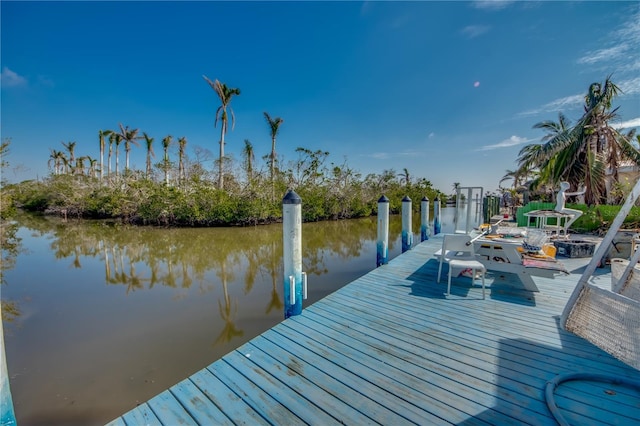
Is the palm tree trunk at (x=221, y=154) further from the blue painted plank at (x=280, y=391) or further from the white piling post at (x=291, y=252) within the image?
the blue painted plank at (x=280, y=391)

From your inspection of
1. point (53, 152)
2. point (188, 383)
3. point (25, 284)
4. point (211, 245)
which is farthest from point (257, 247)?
point (53, 152)

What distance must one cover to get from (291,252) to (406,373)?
1774mm

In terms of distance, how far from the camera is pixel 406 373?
218cm

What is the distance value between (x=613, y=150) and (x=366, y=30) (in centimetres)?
1032

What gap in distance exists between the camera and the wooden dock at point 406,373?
5.82 feet

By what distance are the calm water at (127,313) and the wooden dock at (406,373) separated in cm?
150

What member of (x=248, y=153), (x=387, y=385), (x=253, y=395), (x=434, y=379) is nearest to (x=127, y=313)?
(x=253, y=395)

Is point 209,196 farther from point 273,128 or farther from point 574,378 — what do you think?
point 574,378

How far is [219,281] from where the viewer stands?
22.5 feet

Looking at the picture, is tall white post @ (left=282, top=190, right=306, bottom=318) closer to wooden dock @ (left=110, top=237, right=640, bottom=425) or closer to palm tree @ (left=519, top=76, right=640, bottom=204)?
wooden dock @ (left=110, top=237, right=640, bottom=425)

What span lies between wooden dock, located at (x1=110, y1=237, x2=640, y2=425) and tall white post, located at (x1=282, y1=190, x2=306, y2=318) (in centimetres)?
21

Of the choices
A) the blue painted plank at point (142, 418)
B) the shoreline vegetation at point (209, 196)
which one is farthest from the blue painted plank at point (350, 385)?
the shoreline vegetation at point (209, 196)

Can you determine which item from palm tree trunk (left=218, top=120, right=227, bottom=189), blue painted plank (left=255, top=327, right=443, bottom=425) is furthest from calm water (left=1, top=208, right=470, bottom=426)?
palm tree trunk (left=218, top=120, right=227, bottom=189)

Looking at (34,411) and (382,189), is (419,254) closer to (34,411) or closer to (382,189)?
(34,411)
